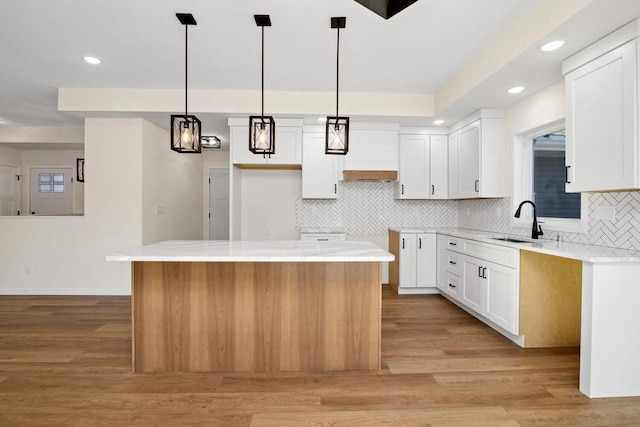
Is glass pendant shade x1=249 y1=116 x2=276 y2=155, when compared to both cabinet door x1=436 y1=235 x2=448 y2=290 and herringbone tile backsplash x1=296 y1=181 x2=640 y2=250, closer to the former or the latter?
herringbone tile backsplash x1=296 y1=181 x2=640 y2=250

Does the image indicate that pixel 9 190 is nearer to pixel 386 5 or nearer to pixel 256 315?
pixel 256 315

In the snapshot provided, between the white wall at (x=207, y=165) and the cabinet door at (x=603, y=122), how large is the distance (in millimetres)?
5415

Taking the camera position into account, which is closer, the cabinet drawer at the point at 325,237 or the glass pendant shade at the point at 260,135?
the glass pendant shade at the point at 260,135

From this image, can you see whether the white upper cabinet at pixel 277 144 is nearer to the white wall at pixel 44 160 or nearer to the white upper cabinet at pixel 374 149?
the white upper cabinet at pixel 374 149

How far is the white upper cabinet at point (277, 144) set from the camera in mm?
4105

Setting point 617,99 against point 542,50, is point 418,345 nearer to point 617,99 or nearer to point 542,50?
point 617,99

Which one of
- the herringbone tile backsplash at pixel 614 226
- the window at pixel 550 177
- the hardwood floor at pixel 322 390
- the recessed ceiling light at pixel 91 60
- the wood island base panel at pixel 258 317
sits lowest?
the hardwood floor at pixel 322 390

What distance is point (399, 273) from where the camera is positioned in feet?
14.5

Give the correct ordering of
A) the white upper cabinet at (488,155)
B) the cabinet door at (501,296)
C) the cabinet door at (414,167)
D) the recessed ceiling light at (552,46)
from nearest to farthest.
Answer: the recessed ceiling light at (552,46)
the cabinet door at (501,296)
the white upper cabinet at (488,155)
the cabinet door at (414,167)

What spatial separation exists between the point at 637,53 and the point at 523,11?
0.74m

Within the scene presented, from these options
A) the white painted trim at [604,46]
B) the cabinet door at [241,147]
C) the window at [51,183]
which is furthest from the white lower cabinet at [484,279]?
the window at [51,183]

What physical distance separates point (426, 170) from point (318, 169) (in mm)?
1520

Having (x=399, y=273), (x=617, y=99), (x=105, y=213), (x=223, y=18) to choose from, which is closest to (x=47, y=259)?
(x=105, y=213)

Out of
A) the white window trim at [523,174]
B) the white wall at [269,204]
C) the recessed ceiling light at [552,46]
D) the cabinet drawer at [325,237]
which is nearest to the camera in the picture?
the recessed ceiling light at [552,46]
